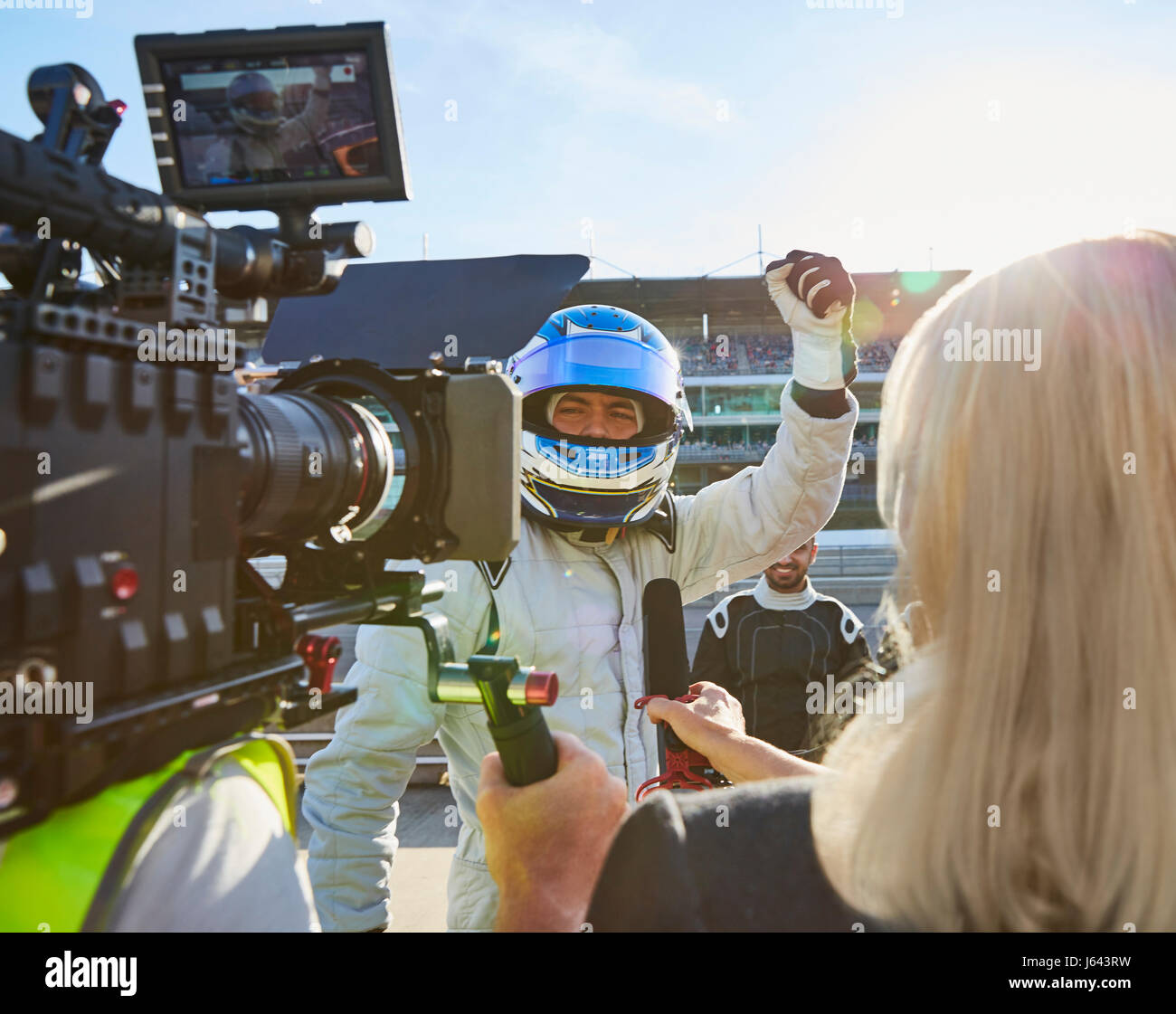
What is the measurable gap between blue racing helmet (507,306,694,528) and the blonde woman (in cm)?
153

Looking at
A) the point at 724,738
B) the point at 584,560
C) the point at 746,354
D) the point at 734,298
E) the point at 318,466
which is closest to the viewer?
the point at 318,466

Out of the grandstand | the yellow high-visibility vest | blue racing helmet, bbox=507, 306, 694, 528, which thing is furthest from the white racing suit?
the grandstand

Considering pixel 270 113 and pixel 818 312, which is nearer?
pixel 270 113

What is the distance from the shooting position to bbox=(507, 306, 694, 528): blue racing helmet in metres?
2.39

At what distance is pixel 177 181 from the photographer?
122 cm

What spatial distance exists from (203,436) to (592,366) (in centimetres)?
174

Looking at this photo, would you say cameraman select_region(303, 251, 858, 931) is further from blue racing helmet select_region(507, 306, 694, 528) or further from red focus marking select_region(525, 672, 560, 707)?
red focus marking select_region(525, 672, 560, 707)

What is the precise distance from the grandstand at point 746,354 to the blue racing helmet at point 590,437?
1016 inches

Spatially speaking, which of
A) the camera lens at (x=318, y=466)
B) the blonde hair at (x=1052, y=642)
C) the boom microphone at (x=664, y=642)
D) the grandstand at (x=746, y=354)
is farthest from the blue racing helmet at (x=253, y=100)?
the grandstand at (x=746, y=354)

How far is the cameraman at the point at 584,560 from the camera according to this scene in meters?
2.10

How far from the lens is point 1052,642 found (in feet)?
2.60

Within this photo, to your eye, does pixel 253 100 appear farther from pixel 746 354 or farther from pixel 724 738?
pixel 746 354

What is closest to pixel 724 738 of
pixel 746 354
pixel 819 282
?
pixel 819 282
